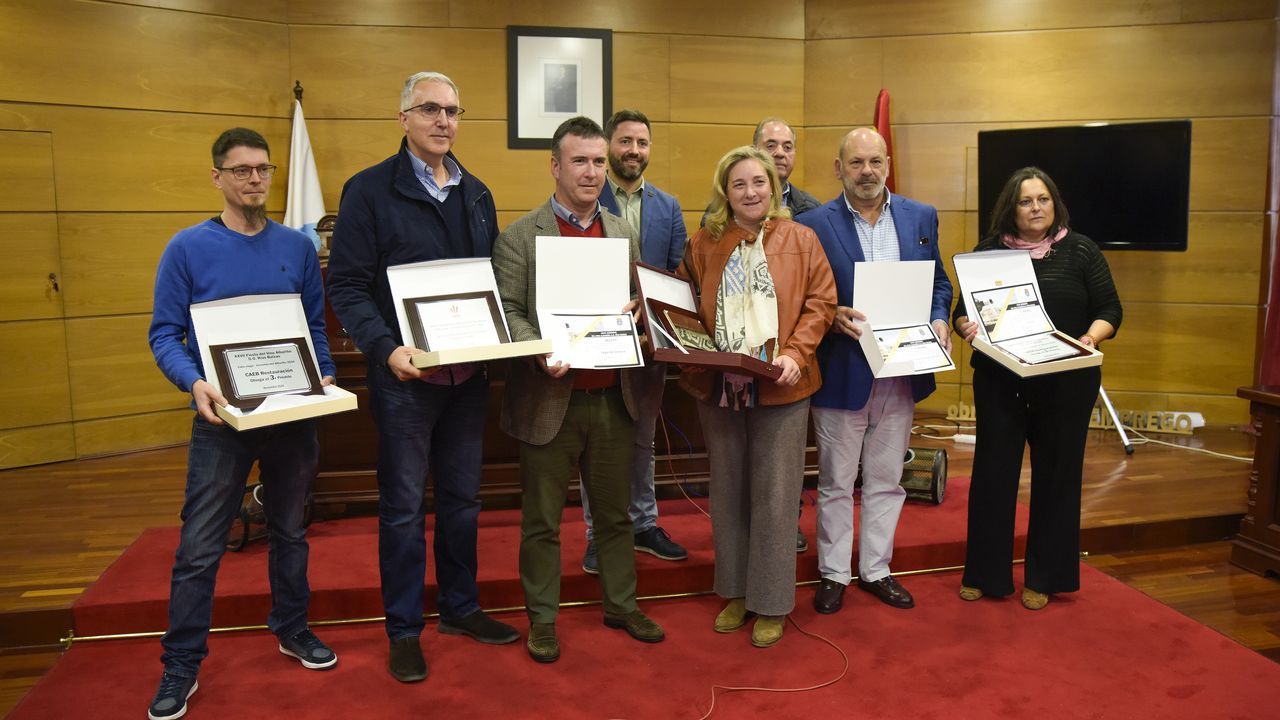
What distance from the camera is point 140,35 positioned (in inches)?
200

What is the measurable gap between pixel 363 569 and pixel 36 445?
2.93 metres

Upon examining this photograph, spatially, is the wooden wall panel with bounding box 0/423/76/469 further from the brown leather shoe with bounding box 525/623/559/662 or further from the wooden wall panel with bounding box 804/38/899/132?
the wooden wall panel with bounding box 804/38/899/132

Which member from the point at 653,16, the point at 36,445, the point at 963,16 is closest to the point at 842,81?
the point at 963,16

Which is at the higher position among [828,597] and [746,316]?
[746,316]

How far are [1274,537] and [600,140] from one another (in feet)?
9.69

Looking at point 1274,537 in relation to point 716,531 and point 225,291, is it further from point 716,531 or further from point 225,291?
point 225,291

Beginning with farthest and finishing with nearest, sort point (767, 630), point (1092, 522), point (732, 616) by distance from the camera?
1. point (1092, 522)
2. point (732, 616)
3. point (767, 630)

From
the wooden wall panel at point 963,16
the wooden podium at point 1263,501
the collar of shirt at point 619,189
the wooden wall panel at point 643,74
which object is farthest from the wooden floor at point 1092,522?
the wooden wall panel at point 643,74

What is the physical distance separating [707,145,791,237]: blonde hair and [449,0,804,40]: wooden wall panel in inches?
132

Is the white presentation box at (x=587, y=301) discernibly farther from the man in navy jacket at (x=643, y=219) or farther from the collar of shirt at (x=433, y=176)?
the man in navy jacket at (x=643, y=219)

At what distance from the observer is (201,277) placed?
232 centimetres

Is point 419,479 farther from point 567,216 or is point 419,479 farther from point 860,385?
point 860,385

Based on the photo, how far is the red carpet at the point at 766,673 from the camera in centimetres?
243

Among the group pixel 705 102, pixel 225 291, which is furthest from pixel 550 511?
pixel 705 102
